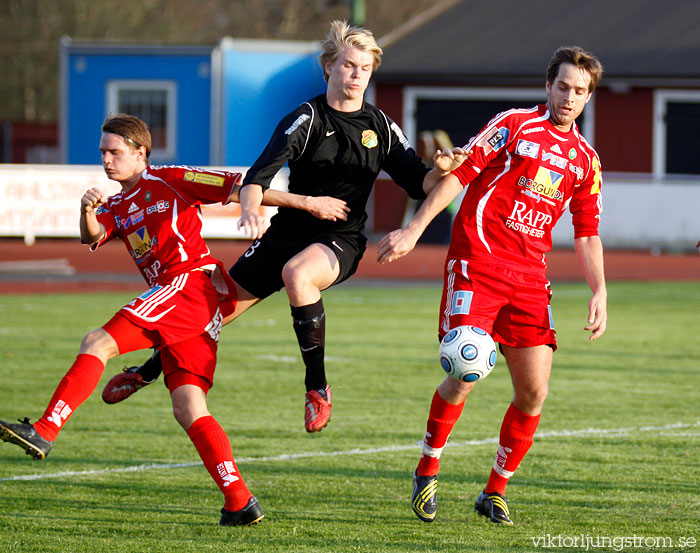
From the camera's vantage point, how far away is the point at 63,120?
2822 cm

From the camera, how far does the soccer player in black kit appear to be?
5703 millimetres

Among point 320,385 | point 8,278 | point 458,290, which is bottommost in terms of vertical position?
point 8,278

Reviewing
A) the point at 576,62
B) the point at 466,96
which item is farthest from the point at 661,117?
the point at 576,62

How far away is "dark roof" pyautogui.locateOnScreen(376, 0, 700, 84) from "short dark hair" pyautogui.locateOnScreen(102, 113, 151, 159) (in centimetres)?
2247

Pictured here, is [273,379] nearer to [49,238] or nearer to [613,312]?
[613,312]

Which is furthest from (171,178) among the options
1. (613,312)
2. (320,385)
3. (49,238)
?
(49,238)

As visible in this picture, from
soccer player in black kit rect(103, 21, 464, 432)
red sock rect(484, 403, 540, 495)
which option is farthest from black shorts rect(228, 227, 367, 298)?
red sock rect(484, 403, 540, 495)

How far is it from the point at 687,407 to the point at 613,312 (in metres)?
6.53

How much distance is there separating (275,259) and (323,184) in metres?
0.47

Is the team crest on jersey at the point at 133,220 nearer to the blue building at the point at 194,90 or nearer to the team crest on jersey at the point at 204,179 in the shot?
the team crest on jersey at the point at 204,179

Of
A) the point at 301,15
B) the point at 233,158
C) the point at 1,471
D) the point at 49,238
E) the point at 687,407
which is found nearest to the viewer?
the point at 1,471

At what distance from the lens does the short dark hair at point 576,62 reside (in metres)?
5.38

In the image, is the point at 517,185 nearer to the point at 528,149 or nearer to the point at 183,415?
the point at 528,149

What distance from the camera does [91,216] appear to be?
221 inches
